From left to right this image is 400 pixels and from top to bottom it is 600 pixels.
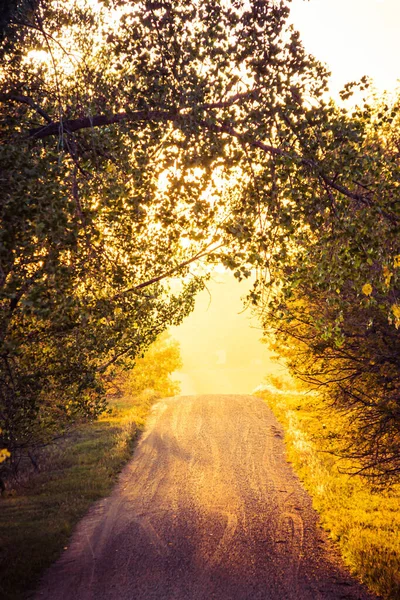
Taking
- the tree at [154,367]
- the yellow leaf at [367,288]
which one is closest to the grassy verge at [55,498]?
the yellow leaf at [367,288]

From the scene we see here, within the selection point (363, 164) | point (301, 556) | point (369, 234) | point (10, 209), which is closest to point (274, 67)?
point (363, 164)

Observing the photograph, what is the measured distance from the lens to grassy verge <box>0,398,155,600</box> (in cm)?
1094

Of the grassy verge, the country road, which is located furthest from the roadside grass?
the grassy verge

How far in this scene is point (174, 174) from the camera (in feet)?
22.7

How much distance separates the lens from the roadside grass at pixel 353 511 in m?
9.66

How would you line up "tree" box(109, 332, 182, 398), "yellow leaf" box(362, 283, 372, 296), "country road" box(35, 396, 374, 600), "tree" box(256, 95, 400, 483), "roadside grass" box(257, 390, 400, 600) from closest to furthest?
"yellow leaf" box(362, 283, 372, 296) < "tree" box(256, 95, 400, 483) < "country road" box(35, 396, 374, 600) < "roadside grass" box(257, 390, 400, 600) < "tree" box(109, 332, 182, 398)

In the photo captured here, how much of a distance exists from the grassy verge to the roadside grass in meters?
7.10

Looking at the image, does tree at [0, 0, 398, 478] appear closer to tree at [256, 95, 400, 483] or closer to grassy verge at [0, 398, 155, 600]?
tree at [256, 95, 400, 483]

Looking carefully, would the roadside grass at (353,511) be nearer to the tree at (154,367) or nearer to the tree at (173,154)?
the tree at (173,154)

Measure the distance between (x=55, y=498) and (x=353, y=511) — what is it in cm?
983

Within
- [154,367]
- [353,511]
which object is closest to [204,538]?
[353,511]

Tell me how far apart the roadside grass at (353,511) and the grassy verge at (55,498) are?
7.10 meters

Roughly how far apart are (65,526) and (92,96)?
11432 millimetres

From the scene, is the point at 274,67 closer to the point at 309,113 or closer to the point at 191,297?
the point at 309,113
